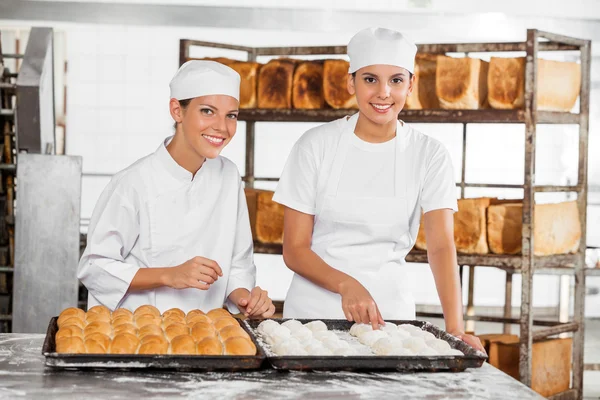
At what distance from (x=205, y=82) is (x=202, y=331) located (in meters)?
0.76

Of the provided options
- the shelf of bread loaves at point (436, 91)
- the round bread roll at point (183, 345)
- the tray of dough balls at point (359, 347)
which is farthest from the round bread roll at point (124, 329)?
the shelf of bread loaves at point (436, 91)

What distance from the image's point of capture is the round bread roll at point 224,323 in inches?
70.4

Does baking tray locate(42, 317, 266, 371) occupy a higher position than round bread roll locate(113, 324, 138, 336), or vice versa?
round bread roll locate(113, 324, 138, 336)

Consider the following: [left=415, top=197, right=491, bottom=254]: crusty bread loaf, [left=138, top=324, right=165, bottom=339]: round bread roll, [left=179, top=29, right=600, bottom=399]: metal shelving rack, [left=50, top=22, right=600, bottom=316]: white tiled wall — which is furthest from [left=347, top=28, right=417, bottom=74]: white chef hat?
[left=50, top=22, right=600, bottom=316]: white tiled wall

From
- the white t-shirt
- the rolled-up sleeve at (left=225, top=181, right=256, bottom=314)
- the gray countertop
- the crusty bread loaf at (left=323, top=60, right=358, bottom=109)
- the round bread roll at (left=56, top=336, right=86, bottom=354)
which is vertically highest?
the crusty bread loaf at (left=323, top=60, right=358, bottom=109)

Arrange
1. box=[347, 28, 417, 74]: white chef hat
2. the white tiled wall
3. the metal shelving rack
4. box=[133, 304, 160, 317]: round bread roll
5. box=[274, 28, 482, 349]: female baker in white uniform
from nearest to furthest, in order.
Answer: box=[133, 304, 160, 317]: round bread roll → box=[347, 28, 417, 74]: white chef hat → box=[274, 28, 482, 349]: female baker in white uniform → the metal shelving rack → the white tiled wall

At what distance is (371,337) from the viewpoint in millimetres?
1785

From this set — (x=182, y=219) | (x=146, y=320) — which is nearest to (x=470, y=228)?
(x=182, y=219)

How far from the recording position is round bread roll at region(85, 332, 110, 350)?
1.60 metres

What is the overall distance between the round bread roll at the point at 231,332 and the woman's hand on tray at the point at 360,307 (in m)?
0.31

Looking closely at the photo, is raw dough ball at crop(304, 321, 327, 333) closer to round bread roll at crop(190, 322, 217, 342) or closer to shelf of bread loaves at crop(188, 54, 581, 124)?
round bread roll at crop(190, 322, 217, 342)

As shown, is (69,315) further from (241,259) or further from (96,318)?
(241,259)

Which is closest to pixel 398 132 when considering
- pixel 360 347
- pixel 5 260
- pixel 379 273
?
pixel 379 273

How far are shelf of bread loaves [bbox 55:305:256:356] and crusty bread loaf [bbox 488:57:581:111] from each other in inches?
93.1
